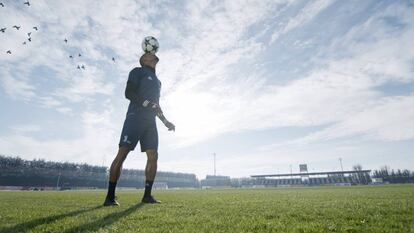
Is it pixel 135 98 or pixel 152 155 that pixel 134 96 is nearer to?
pixel 135 98

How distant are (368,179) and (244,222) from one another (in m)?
134

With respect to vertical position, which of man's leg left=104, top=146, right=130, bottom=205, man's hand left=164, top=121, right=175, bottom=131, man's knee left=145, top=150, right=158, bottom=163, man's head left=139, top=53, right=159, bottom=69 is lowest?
man's leg left=104, top=146, right=130, bottom=205

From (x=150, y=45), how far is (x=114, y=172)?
10.5 feet

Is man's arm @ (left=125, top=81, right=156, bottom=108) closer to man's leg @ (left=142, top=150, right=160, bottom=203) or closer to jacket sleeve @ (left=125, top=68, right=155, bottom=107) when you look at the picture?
jacket sleeve @ (left=125, top=68, right=155, bottom=107)

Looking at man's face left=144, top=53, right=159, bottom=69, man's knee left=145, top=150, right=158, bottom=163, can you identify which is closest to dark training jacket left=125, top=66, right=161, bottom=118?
man's face left=144, top=53, right=159, bottom=69

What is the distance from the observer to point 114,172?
5516 millimetres

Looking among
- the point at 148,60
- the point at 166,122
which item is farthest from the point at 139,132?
the point at 148,60

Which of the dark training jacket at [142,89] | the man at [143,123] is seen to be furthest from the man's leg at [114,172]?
the dark training jacket at [142,89]

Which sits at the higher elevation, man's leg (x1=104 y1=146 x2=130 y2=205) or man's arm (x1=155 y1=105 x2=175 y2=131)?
man's arm (x1=155 y1=105 x2=175 y2=131)

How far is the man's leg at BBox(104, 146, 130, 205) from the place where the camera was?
5.41 m

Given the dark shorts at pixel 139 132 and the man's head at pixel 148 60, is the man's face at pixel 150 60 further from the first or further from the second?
the dark shorts at pixel 139 132

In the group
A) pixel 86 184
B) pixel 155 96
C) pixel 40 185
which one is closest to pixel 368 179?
pixel 86 184

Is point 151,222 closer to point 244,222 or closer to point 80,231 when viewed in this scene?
point 80,231

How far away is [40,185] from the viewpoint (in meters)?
93.3
